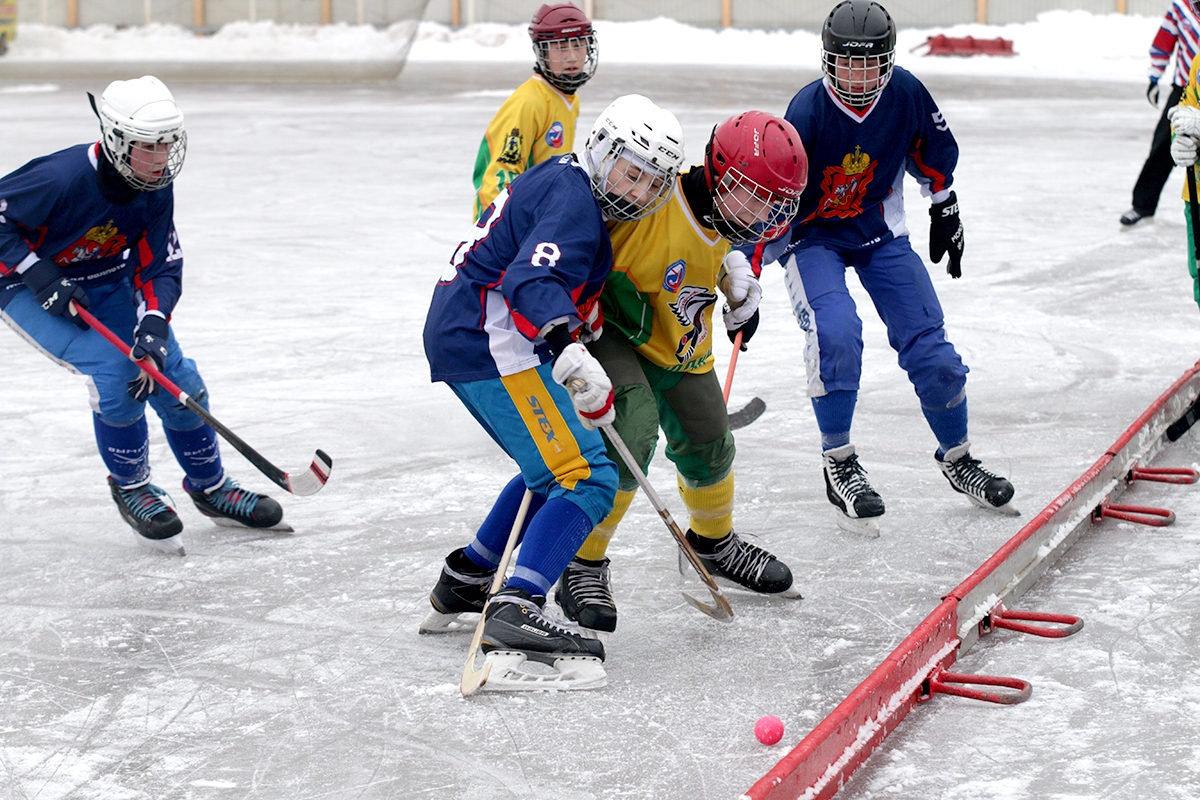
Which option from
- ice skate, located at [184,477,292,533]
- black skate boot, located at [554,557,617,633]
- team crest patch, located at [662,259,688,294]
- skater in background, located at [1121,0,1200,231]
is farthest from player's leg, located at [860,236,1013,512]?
skater in background, located at [1121,0,1200,231]

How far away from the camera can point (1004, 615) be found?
10.00 ft

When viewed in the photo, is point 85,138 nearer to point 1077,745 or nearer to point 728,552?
point 728,552

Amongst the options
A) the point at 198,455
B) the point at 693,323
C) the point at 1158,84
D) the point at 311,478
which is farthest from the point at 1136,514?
the point at 1158,84

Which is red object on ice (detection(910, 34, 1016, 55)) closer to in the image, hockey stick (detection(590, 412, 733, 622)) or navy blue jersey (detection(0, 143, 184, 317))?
navy blue jersey (detection(0, 143, 184, 317))

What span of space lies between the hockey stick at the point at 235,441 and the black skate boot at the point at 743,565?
1039mm

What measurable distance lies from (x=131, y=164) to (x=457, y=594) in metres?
1.43

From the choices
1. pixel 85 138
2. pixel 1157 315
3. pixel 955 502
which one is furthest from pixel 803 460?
pixel 85 138

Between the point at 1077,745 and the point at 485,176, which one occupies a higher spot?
the point at 485,176

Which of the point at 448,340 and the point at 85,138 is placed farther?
the point at 85,138

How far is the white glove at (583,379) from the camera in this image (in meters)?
2.61

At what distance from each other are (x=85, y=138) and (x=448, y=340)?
1042 centimetres

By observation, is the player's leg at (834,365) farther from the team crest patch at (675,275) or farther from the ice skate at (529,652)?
the ice skate at (529,652)

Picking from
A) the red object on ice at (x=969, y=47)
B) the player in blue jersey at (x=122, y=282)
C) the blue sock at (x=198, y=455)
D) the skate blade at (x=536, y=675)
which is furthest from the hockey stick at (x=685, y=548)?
the red object on ice at (x=969, y=47)

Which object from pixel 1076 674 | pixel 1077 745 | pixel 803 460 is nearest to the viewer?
pixel 1077 745
